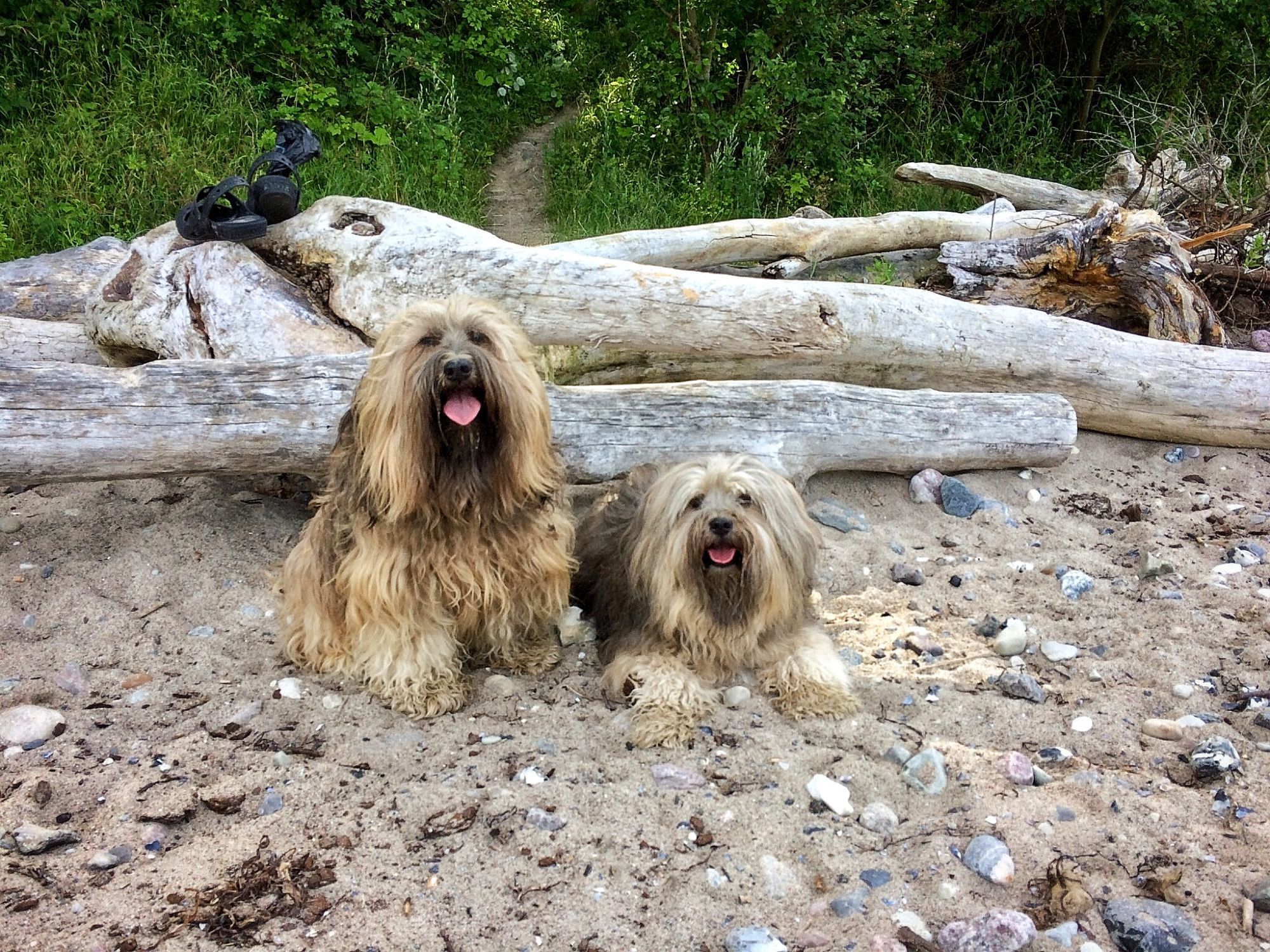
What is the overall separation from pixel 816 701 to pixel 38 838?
256 centimetres

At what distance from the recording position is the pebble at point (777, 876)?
2.96 m

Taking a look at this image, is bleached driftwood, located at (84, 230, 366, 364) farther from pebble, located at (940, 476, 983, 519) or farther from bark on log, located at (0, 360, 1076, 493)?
pebble, located at (940, 476, 983, 519)

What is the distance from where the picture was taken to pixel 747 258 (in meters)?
7.19

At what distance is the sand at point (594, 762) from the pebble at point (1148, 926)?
0.05 meters

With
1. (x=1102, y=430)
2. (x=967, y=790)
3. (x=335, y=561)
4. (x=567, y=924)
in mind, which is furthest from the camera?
(x=1102, y=430)

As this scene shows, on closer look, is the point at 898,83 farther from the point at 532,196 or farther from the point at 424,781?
the point at 424,781

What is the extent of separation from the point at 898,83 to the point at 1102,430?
567 centimetres

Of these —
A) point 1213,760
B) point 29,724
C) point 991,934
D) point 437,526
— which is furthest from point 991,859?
point 29,724

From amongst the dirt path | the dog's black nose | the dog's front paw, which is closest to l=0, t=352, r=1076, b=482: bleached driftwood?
the dog's black nose

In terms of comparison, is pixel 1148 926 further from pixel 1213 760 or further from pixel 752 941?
pixel 752 941

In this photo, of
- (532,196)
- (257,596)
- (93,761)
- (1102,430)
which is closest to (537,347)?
(257,596)

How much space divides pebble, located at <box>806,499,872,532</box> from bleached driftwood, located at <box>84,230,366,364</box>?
2.44 m

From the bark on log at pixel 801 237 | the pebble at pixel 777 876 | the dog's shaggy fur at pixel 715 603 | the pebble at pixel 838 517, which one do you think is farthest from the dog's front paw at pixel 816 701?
the bark on log at pixel 801 237

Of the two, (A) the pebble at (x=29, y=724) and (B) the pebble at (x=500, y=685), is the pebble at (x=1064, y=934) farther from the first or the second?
(A) the pebble at (x=29, y=724)
